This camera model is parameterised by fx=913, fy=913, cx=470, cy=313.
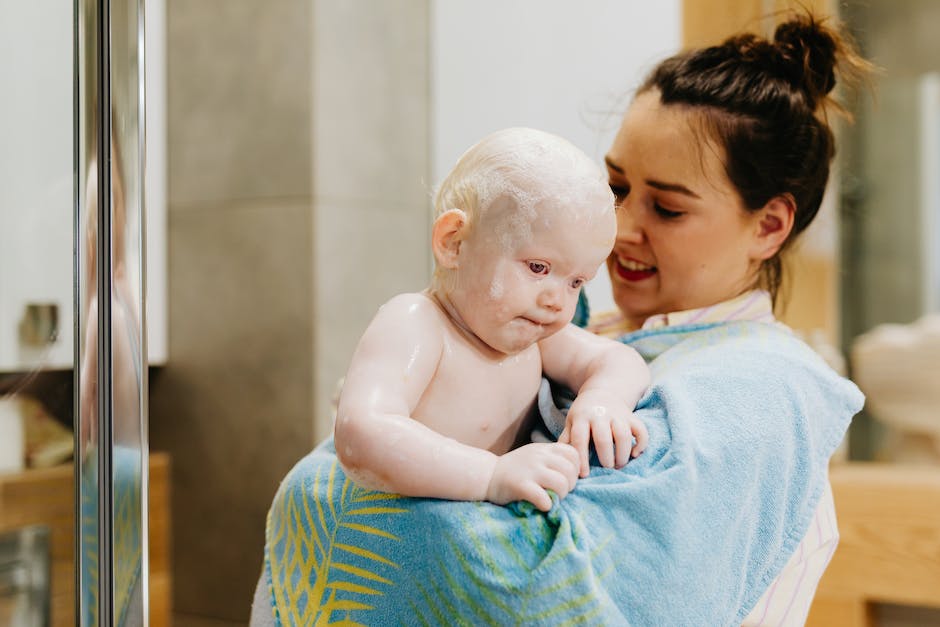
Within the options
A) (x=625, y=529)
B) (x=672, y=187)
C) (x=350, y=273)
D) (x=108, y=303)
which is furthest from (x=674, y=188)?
(x=350, y=273)

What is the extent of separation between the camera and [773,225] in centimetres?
89

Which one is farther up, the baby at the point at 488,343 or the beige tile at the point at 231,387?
the baby at the point at 488,343

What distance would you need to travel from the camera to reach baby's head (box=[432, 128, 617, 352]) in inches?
23.3

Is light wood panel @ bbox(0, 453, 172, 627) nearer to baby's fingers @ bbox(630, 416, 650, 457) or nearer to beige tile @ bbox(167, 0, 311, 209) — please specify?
baby's fingers @ bbox(630, 416, 650, 457)

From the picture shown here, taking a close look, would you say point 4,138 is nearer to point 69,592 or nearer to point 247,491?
point 69,592

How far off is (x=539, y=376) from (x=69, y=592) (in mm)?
359

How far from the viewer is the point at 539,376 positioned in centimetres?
71

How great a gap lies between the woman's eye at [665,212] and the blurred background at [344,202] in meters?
0.61

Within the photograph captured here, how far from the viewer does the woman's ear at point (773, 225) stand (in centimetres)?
88

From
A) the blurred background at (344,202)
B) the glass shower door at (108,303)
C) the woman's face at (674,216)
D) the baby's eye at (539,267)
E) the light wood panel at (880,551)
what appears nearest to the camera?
the glass shower door at (108,303)

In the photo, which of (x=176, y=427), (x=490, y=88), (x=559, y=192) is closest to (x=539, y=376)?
(x=559, y=192)

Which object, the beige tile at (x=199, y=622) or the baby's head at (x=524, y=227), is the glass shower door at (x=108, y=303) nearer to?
the baby's head at (x=524, y=227)

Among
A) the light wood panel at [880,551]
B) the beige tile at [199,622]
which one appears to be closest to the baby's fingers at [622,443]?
the light wood panel at [880,551]

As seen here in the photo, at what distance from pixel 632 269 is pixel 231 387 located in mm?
963
